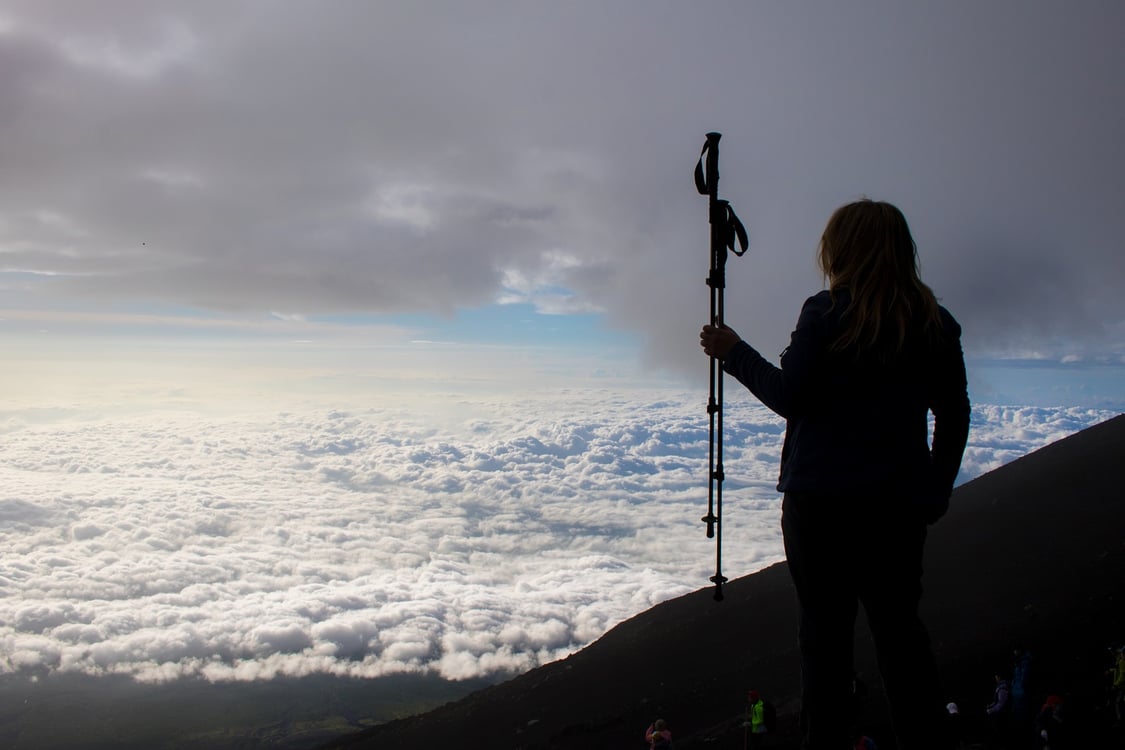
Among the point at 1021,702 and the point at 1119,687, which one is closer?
the point at 1119,687

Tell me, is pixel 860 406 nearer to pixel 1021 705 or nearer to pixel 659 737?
pixel 659 737

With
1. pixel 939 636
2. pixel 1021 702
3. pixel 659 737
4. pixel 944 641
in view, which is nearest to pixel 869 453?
pixel 659 737

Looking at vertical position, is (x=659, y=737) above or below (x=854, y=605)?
below

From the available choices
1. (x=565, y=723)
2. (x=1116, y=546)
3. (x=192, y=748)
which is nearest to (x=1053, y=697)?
(x=1116, y=546)

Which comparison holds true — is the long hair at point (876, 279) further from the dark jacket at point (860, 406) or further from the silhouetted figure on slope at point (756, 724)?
the silhouetted figure on slope at point (756, 724)

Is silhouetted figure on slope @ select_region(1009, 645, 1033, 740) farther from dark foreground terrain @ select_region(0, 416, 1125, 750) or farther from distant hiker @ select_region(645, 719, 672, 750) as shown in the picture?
distant hiker @ select_region(645, 719, 672, 750)

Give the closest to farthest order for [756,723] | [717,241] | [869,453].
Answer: [869,453]
[717,241]
[756,723]

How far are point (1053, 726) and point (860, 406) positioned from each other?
14.9 m

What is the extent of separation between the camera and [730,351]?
4238 mm

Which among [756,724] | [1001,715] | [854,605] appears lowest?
[756,724]

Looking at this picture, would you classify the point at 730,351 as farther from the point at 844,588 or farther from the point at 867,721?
the point at 867,721

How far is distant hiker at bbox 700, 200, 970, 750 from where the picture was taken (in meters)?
Answer: 3.66

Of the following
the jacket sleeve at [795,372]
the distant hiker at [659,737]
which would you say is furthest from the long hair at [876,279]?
the distant hiker at [659,737]

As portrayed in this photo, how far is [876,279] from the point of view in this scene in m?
3.79
